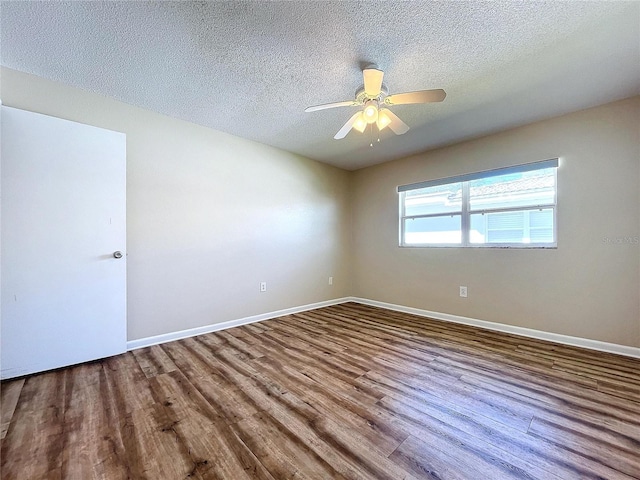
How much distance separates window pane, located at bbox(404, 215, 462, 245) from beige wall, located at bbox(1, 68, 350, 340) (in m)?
1.40

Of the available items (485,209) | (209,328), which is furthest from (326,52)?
(209,328)

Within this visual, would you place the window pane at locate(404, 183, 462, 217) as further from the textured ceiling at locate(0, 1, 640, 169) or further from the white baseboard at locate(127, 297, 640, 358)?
the white baseboard at locate(127, 297, 640, 358)

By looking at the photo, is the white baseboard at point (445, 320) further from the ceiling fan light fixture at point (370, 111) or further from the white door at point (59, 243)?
the ceiling fan light fixture at point (370, 111)

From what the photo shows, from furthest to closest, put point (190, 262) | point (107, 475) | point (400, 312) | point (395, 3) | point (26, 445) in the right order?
point (400, 312), point (190, 262), point (395, 3), point (26, 445), point (107, 475)

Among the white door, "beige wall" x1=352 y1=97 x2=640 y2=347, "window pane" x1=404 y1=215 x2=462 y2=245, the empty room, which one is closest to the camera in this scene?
the empty room

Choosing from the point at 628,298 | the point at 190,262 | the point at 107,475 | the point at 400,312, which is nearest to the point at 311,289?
the point at 400,312

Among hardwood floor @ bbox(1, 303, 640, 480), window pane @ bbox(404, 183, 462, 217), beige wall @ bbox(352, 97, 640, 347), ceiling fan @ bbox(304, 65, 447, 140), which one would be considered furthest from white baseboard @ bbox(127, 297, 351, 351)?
ceiling fan @ bbox(304, 65, 447, 140)

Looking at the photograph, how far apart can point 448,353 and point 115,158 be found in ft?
11.7

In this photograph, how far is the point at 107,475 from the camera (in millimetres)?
1146

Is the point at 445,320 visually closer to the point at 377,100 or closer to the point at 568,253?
the point at 568,253

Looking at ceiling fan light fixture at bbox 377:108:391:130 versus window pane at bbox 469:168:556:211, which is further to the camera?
window pane at bbox 469:168:556:211

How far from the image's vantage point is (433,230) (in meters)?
3.75

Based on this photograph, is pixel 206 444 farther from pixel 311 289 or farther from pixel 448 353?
pixel 311 289

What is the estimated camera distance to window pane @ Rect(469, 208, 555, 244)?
284cm
